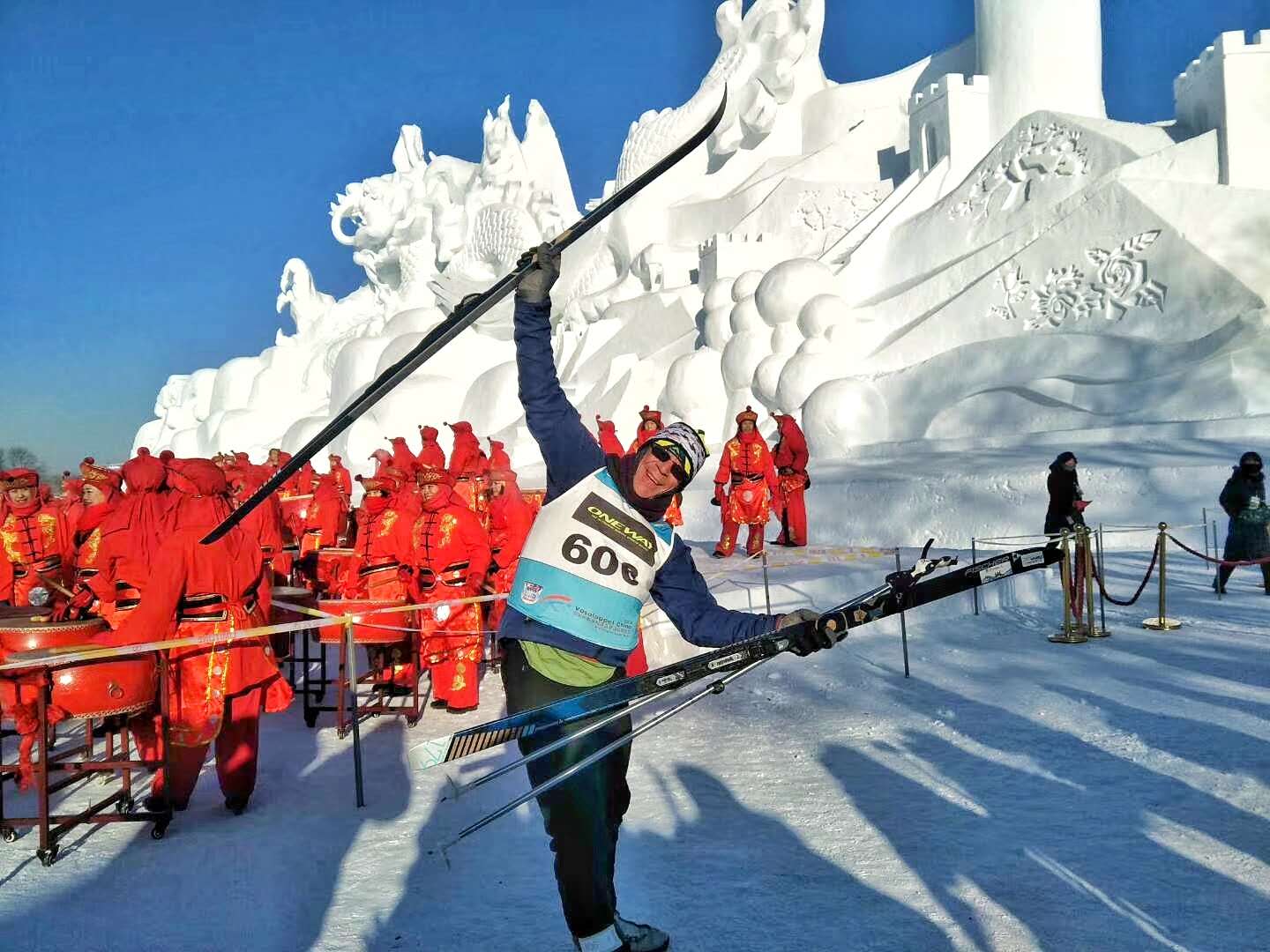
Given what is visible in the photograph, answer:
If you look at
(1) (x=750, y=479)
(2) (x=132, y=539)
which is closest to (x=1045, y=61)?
(1) (x=750, y=479)

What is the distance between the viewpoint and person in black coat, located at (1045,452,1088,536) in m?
7.64

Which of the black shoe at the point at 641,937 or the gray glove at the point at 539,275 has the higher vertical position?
the gray glove at the point at 539,275

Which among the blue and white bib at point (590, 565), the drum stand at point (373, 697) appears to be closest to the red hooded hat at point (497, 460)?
the drum stand at point (373, 697)

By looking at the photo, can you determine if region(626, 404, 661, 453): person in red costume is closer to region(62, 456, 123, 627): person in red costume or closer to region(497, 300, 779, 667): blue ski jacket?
region(62, 456, 123, 627): person in red costume

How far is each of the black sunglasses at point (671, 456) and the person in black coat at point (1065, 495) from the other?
5.68 meters

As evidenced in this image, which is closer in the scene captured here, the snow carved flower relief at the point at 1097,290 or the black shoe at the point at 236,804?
the black shoe at the point at 236,804

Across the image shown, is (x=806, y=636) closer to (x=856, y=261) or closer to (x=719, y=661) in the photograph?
(x=719, y=661)

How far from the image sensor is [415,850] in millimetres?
3770

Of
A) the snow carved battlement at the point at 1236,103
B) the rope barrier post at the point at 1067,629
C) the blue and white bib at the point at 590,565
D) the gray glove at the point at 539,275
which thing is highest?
the snow carved battlement at the point at 1236,103

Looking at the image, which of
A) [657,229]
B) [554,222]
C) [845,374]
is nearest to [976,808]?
[845,374]

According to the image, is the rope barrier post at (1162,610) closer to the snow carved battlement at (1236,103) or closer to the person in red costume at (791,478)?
the person in red costume at (791,478)

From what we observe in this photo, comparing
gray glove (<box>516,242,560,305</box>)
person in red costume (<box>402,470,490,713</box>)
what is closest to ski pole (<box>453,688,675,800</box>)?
gray glove (<box>516,242,560,305</box>)

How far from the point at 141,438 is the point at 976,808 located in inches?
1377

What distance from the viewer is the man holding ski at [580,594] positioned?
2.58m
